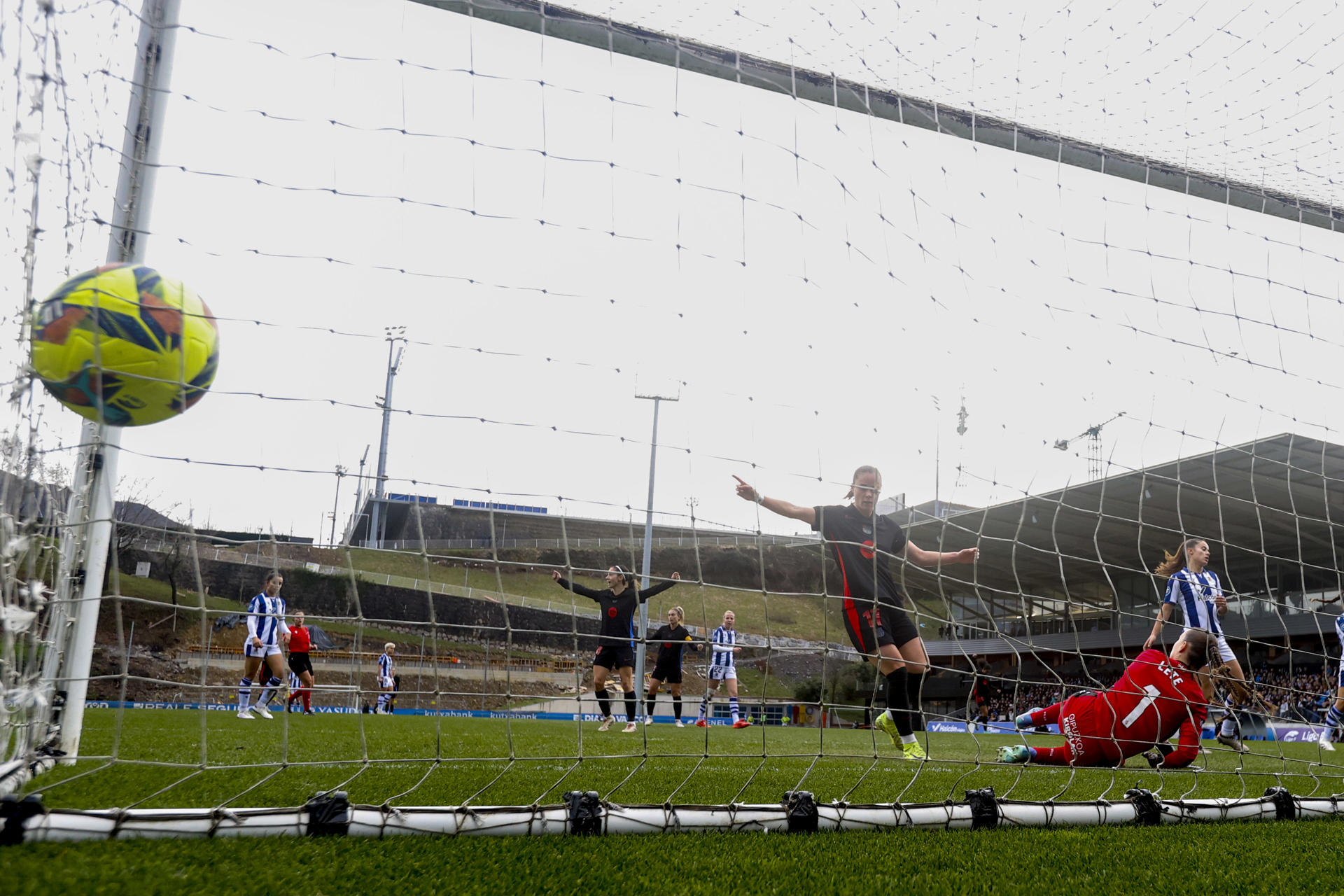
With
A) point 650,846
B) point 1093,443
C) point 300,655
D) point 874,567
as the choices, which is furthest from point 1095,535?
point 300,655

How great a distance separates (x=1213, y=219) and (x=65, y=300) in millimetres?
5889

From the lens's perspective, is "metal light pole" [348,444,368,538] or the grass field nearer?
the grass field

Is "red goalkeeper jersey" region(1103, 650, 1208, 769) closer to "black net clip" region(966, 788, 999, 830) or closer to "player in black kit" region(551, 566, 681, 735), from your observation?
"black net clip" region(966, 788, 999, 830)

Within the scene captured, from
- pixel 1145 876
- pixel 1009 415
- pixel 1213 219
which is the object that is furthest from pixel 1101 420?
pixel 1145 876

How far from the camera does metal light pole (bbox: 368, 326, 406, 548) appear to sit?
3082 mm

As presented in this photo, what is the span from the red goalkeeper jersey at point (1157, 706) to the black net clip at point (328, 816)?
12.6 ft

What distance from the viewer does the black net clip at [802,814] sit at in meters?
2.95

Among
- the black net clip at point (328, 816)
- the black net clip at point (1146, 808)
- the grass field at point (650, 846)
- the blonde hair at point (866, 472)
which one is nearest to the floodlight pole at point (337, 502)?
the grass field at point (650, 846)

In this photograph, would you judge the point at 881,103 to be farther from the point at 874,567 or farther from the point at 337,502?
the point at 337,502

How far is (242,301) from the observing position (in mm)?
3006

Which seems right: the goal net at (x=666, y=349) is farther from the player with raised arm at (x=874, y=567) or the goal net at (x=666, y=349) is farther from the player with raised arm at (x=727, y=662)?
the player with raised arm at (x=727, y=662)

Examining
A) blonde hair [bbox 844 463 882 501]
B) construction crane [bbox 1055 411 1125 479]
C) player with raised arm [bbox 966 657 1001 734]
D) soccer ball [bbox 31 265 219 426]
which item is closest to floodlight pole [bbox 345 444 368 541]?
soccer ball [bbox 31 265 219 426]

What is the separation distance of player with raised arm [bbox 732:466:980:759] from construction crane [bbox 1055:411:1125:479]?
800 millimetres

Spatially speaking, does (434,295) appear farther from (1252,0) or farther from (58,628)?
(1252,0)
